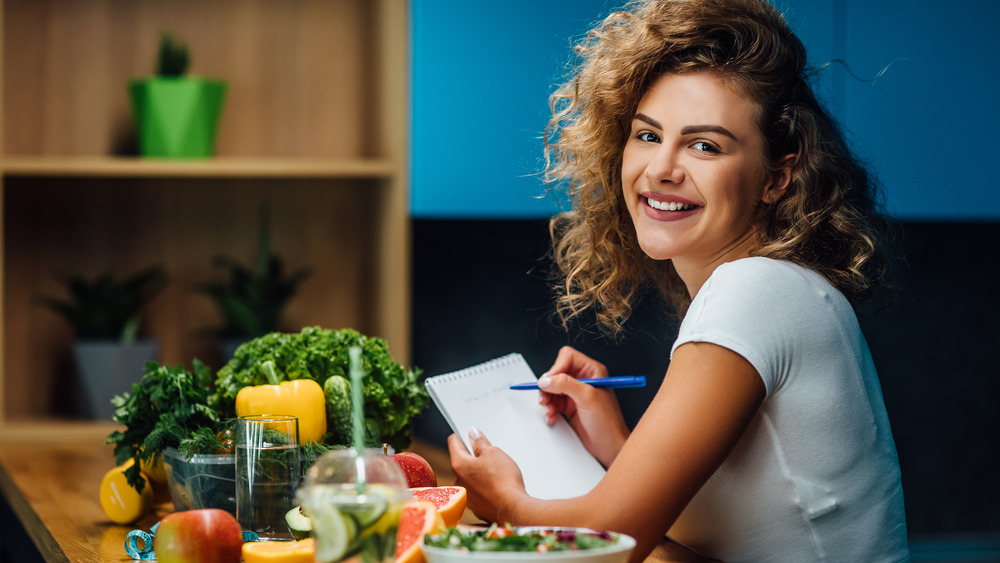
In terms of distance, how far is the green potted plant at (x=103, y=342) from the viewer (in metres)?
2.17

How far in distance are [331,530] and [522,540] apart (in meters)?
0.14

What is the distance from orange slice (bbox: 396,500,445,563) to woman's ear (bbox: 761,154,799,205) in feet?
1.86

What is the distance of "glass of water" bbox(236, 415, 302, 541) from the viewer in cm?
102

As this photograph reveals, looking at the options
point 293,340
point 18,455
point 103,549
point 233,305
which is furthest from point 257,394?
point 233,305

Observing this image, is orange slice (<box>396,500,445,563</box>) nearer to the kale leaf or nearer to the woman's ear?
the kale leaf

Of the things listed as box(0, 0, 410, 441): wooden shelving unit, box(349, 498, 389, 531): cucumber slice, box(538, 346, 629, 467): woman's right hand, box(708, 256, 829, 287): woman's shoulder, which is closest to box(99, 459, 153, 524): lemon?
box(538, 346, 629, 467): woman's right hand

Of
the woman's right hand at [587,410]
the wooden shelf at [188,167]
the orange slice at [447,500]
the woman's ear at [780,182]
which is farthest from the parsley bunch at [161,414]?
the wooden shelf at [188,167]

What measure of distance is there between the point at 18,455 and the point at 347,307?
2.64 feet

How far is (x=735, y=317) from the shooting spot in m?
0.97

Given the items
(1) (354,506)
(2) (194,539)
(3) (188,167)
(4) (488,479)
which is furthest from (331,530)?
(3) (188,167)

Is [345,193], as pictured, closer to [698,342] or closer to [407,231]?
[407,231]

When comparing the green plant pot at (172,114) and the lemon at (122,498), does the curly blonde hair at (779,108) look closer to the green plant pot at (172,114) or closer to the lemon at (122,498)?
the lemon at (122,498)

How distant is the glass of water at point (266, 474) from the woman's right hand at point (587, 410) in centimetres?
36

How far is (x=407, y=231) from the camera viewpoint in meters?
2.19
